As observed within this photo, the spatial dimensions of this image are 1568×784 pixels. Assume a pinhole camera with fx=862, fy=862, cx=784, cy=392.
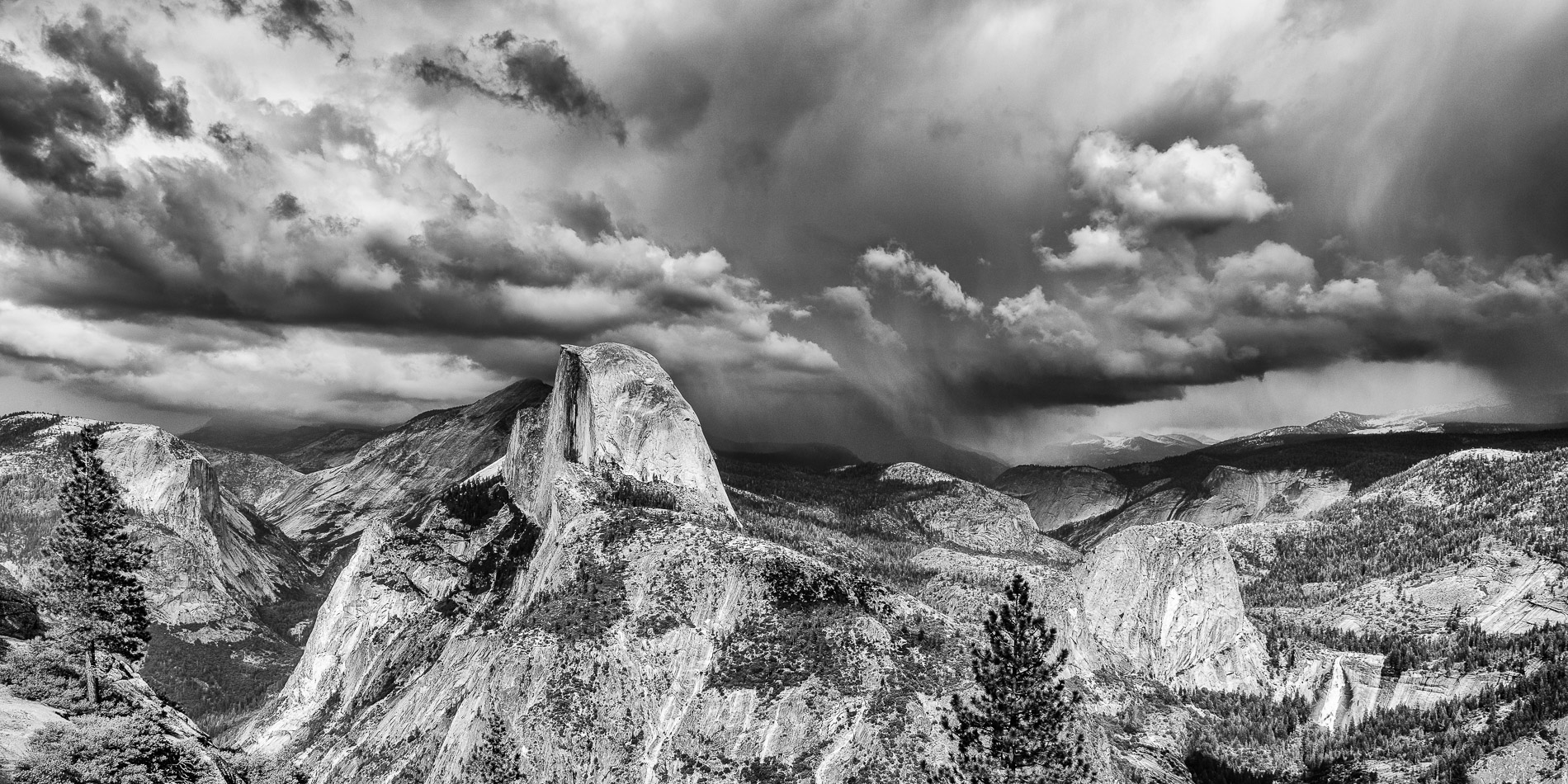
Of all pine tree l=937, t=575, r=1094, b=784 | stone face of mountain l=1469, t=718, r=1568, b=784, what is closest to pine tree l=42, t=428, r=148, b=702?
pine tree l=937, t=575, r=1094, b=784

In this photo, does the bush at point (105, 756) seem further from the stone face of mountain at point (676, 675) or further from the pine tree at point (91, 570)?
the stone face of mountain at point (676, 675)

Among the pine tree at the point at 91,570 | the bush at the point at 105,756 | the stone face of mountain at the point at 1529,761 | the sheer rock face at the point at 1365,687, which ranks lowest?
the sheer rock face at the point at 1365,687

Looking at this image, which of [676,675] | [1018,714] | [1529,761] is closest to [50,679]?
[676,675]

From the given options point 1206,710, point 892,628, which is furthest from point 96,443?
point 1206,710

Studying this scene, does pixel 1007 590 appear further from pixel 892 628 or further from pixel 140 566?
pixel 140 566

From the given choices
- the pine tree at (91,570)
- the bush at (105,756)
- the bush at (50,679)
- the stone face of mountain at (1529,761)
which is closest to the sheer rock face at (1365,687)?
the stone face of mountain at (1529,761)

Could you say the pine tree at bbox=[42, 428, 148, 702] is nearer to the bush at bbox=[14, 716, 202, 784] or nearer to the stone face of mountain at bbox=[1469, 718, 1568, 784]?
the bush at bbox=[14, 716, 202, 784]
